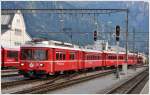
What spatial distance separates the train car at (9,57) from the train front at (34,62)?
15913 millimetres

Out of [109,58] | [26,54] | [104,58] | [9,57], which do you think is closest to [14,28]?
[109,58]

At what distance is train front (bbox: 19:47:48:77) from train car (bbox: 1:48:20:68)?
1591cm

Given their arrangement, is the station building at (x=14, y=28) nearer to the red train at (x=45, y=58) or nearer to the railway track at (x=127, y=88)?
the red train at (x=45, y=58)

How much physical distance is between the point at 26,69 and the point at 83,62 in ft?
41.2

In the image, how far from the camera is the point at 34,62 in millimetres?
32375

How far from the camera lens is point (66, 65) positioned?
120ft

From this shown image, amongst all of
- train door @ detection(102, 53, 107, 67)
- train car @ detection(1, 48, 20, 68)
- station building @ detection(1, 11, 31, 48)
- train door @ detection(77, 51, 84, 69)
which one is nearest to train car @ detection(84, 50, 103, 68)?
train door @ detection(102, 53, 107, 67)

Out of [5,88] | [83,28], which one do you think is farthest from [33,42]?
[83,28]

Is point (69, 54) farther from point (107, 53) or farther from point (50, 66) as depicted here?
point (107, 53)

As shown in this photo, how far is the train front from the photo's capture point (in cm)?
3228

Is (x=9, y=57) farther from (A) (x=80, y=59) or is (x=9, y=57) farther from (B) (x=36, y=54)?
(B) (x=36, y=54)

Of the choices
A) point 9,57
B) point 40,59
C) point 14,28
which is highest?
point 14,28

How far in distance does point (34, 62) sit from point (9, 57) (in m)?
17.9

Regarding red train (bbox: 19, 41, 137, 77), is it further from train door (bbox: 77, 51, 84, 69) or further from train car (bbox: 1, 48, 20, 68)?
train car (bbox: 1, 48, 20, 68)
